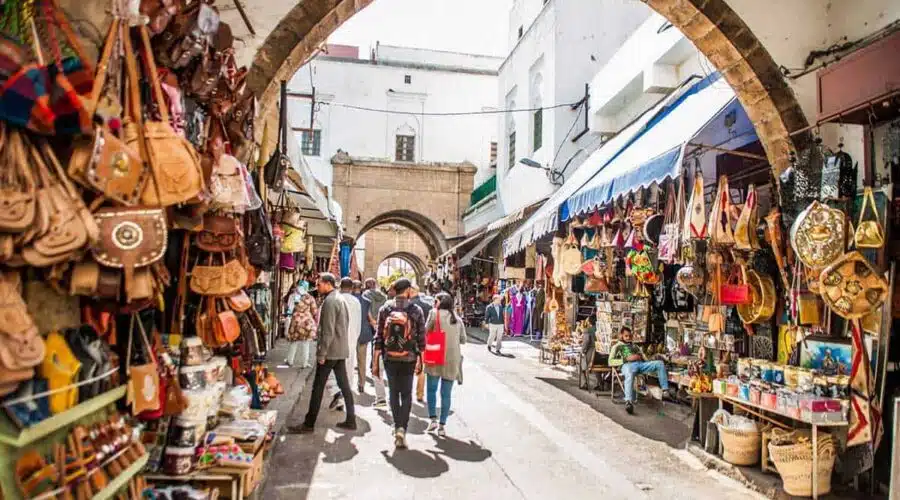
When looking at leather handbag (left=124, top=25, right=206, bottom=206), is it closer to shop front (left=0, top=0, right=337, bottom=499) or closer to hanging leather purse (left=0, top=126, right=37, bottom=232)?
shop front (left=0, top=0, right=337, bottom=499)

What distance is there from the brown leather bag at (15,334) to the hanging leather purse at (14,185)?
222mm

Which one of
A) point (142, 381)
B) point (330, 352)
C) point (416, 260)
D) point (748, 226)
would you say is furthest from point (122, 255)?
point (416, 260)

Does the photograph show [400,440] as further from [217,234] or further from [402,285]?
[217,234]

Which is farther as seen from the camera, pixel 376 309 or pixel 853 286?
pixel 376 309

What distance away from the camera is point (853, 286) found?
429 cm

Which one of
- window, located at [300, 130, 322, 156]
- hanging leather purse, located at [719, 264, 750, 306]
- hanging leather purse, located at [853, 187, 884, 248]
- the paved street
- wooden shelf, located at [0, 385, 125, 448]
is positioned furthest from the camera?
window, located at [300, 130, 322, 156]

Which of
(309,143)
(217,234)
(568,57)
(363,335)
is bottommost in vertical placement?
(363,335)

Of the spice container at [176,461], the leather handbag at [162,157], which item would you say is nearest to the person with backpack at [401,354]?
the spice container at [176,461]

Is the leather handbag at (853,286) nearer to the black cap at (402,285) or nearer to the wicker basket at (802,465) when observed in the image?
the wicker basket at (802,465)

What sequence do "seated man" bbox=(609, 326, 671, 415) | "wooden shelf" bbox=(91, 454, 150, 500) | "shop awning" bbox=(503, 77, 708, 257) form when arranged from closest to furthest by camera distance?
1. "wooden shelf" bbox=(91, 454, 150, 500)
2. "seated man" bbox=(609, 326, 671, 415)
3. "shop awning" bbox=(503, 77, 708, 257)

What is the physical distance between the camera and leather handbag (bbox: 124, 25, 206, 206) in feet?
8.48

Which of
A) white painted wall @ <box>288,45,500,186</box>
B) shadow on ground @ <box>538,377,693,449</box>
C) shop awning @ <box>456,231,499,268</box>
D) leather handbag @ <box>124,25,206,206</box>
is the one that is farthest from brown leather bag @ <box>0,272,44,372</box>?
white painted wall @ <box>288,45,500,186</box>

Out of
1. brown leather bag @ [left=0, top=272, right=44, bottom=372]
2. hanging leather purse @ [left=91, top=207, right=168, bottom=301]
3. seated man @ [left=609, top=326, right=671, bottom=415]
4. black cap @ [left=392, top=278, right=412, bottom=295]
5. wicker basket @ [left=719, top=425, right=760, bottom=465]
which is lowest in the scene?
wicker basket @ [left=719, top=425, right=760, bottom=465]

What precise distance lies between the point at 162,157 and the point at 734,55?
469 cm
